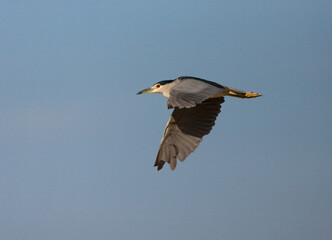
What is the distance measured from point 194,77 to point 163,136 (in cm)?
154

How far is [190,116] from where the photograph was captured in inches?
521

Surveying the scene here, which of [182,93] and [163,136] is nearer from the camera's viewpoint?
[182,93]

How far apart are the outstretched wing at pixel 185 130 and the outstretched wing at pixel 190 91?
0.79 metres

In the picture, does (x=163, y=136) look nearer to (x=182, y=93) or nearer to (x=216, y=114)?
(x=216, y=114)

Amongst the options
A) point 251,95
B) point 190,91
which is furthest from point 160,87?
point 251,95

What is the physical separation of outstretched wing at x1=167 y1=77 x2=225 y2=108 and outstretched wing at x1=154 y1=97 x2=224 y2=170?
0.79 meters

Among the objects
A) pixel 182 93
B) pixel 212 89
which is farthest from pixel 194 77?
pixel 182 93

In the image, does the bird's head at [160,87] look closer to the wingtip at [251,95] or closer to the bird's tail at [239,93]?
the bird's tail at [239,93]

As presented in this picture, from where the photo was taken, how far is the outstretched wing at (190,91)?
412 inches

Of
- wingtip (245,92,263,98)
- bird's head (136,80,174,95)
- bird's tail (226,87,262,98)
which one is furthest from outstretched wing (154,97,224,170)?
Answer: bird's head (136,80,174,95)

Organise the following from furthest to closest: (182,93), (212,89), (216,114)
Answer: (216,114) → (212,89) → (182,93)

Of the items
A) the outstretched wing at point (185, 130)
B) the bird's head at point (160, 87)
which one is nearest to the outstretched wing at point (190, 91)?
the bird's head at point (160, 87)

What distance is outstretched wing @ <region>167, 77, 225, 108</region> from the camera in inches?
412

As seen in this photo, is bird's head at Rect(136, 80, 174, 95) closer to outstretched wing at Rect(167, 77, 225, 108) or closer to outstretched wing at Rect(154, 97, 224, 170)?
outstretched wing at Rect(167, 77, 225, 108)
